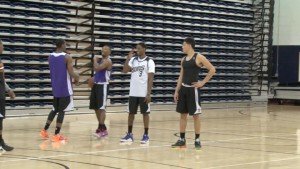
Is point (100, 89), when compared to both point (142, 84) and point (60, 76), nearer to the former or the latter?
point (60, 76)

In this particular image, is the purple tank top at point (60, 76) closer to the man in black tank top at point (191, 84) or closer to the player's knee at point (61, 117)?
the player's knee at point (61, 117)

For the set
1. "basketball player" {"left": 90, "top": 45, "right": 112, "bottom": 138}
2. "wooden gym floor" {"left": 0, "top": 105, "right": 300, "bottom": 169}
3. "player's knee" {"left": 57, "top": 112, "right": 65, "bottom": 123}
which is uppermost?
"basketball player" {"left": 90, "top": 45, "right": 112, "bottom": 138}

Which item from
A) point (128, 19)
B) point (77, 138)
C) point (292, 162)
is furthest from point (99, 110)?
point (128, 19)

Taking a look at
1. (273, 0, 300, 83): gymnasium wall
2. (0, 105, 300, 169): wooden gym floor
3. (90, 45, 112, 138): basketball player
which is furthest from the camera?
(273, 0, 300, 83): gymnasium wall

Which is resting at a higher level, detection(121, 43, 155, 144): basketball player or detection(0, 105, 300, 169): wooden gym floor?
detection(121, 43, 155, 144): basketball player

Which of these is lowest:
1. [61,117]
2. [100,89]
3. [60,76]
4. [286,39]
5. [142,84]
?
[61,117]

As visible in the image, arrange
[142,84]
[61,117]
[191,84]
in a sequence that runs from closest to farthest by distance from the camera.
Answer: [191,84] → [142,84] → [61,117]

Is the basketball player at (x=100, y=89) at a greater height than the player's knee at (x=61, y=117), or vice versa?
the basketball player at (x=100, y=89)

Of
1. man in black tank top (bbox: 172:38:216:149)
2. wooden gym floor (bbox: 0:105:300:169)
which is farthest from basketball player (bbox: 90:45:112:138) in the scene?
man in black tank top (bbox: 172:38:216:149)

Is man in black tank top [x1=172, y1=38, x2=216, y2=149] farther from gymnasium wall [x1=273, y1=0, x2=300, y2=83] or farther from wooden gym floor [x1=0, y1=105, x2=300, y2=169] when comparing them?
gymnasium wall [x1=273, y1=0, x2=300, y2=83]

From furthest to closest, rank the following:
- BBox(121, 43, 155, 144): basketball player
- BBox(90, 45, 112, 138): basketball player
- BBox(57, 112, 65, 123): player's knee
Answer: BBox(90, 45, 112, 138): basketball player < BBox(57, 112, 65, 123): player's knee < BBox(121, 43, 155, 144): basketball player

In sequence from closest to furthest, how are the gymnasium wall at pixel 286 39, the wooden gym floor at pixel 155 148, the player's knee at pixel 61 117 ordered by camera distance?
the wooden gym floor at pixel 155 148
the player's knee at pixel 61 117
the gymnasium wall at pixel 286 39

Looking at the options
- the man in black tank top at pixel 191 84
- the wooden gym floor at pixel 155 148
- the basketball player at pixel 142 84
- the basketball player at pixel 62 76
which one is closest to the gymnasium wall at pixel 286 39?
the wooden gym floor at pixel 155 148

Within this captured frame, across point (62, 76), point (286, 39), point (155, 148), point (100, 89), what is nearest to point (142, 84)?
point (100, 89)
